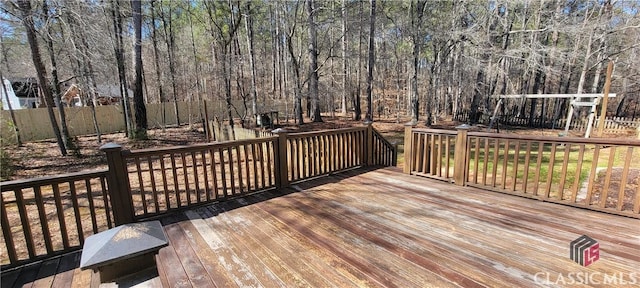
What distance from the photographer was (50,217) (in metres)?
4.44

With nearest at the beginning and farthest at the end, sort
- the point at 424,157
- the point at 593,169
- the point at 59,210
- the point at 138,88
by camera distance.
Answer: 1. the point at 59,210
2. the point at 593,169
3. the point at 424,157
4. the point at 138,88

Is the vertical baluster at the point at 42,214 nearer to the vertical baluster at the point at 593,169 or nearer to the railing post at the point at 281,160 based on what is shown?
the railing post at the point at 281,160

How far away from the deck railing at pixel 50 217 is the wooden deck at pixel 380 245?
22 cm

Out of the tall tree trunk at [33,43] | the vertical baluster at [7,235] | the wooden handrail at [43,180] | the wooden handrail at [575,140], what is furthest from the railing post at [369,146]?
the tall tree trunk at [33,43]

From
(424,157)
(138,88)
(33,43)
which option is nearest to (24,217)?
(424,157)

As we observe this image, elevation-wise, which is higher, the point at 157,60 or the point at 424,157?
the point at 157,60

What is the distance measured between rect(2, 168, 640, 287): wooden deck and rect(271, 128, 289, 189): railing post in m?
0.49

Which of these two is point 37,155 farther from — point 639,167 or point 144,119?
point 639,167

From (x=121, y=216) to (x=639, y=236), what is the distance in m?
5.00

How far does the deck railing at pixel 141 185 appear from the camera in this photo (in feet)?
7.80

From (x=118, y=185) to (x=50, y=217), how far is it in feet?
9.81

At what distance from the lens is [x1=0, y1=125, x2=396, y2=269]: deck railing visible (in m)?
2.38

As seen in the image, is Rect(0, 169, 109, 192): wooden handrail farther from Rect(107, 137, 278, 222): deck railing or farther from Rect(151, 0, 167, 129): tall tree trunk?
Rect(151, 0, 167, 129): tall tree trunk

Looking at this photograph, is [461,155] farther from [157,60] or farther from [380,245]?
[157,60]
